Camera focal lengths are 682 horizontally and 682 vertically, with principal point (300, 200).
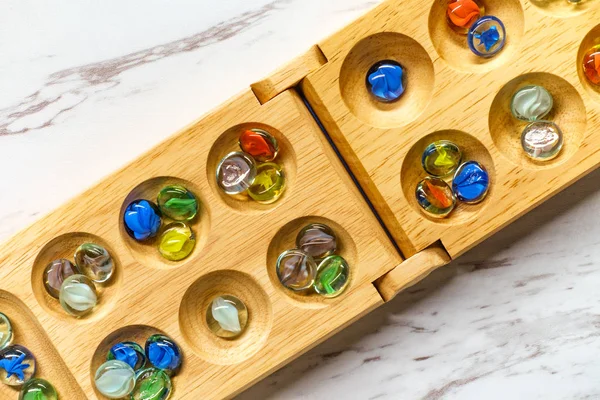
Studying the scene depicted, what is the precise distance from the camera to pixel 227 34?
74 centimetres

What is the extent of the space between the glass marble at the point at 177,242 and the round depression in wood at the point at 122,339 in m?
0.08

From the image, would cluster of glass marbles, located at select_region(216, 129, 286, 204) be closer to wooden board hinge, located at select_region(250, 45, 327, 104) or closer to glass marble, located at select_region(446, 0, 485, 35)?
wooden board hinge, located at select_region(250, 45, 327, 104)

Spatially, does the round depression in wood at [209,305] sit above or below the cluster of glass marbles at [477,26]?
below

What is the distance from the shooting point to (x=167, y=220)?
0.69 m

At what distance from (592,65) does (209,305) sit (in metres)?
0.44

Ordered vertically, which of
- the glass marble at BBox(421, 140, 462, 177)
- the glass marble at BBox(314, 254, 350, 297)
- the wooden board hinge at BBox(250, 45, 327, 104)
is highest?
the wooden board hinge at BBox(250, 45, 327, 104)

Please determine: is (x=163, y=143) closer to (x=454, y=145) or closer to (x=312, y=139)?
(x=312, y=139)

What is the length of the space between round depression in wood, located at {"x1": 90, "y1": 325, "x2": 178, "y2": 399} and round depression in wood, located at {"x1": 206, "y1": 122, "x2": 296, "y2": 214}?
0.15 meters

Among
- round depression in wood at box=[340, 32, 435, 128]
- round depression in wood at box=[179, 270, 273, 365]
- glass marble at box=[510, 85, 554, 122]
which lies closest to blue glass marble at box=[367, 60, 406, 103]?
round depression in wood at box=[340, 32, 435, 128]

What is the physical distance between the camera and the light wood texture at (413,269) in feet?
2.13

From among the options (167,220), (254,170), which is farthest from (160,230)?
(254,170)

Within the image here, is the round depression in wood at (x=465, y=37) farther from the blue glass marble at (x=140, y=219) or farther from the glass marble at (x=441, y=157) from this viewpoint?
the blue glass marble at (x=140, y=219)

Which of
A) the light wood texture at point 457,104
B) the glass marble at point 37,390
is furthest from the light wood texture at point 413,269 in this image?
the glass marble at point 37,390

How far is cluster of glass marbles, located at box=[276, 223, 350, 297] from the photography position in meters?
0.67
